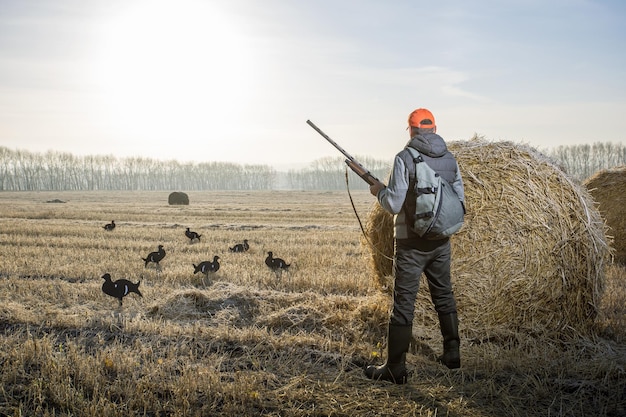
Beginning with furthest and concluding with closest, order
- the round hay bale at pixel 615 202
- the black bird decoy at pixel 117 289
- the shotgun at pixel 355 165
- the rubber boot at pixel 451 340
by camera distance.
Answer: the round hay bale at pixel 615 202 → the black bird decoy at pixel 117 289 → the shotgun at pixel 355 165 → the rubber boot at pixel 451 340

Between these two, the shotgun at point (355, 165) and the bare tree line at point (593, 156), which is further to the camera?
the bare tree line at point (593, 156)

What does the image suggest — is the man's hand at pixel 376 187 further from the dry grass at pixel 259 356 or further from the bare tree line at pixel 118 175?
the bare tree line at pixel 118 175

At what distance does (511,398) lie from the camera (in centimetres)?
452

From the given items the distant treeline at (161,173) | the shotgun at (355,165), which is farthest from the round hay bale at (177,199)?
the distant treeline at (161,173)

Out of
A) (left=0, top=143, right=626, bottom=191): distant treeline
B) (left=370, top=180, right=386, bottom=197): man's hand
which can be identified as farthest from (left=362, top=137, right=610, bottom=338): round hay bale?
(left=0, top=143, right=626, bottom=191): distant treeline

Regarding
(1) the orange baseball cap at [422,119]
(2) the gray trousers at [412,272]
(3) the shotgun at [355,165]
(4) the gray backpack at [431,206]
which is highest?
(1) the orange baseball cap at [422,119]

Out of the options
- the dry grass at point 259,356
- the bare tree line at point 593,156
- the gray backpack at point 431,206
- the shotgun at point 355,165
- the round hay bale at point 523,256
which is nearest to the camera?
the dry grass at point 259,356

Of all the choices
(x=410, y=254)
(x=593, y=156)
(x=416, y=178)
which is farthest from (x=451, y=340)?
(x=593, y=156)

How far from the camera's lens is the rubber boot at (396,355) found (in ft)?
15.6

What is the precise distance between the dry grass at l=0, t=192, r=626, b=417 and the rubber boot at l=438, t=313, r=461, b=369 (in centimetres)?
14

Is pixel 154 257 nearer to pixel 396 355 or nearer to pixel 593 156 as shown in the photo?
pixel 396 355

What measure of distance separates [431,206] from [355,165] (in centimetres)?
133

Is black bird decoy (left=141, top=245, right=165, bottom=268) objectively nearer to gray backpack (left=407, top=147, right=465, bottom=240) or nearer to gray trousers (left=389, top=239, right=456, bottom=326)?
gray trousers (left=389, top=239, right=456, bottom=326)

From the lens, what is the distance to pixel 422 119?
4953 millimetres
